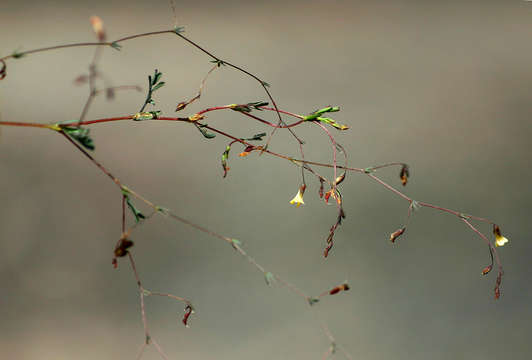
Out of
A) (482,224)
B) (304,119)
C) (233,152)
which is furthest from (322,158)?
(304,119)

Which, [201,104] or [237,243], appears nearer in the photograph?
[237,243]

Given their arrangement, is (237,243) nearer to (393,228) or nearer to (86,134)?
(86,134)

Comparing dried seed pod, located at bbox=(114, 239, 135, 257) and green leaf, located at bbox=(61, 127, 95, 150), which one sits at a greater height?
green leaf, located at bbox=(61, 127, 95, 150)

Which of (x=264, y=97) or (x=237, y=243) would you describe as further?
(x=264, y=97)

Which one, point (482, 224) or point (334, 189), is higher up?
point (334, 189)

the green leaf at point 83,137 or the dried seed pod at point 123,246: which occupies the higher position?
the green leaf at point 83,137

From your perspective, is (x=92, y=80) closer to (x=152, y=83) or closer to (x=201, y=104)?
(x=152, y=83)

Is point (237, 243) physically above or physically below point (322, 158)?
above

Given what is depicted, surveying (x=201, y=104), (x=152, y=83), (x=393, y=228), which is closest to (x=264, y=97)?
(x=201, y=104)

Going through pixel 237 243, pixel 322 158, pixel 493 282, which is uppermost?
pixel 237 243
